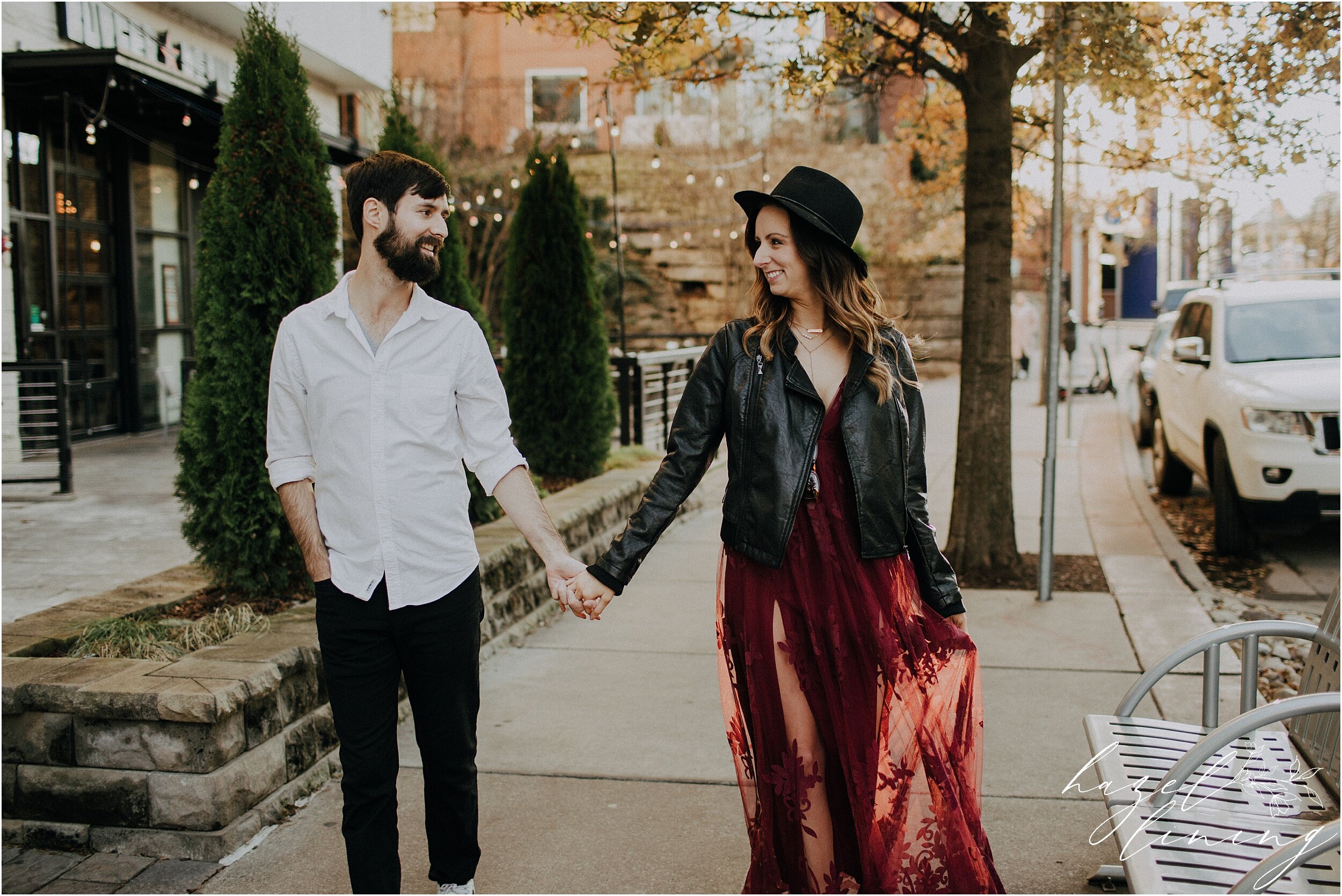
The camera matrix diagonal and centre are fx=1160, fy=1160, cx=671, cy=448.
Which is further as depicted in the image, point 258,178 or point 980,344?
point 980,344

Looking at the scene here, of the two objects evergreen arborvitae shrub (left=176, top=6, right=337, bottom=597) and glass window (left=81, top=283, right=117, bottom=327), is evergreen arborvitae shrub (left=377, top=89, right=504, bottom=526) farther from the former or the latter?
glass window (left=81, top=283, right=117, bottom=327)

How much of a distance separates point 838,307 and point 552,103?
25335mm

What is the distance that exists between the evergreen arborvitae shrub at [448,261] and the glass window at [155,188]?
7.47m

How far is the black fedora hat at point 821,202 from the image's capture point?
9.76 ft

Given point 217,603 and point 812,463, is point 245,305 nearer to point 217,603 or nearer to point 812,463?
point 217,603

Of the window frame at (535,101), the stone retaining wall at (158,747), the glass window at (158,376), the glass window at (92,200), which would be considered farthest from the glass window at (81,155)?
the window frame at (535,101)

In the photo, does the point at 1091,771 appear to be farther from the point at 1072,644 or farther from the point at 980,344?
the point at 980,344

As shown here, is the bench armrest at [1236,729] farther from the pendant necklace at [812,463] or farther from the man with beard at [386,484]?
the man with beard at [386,484]

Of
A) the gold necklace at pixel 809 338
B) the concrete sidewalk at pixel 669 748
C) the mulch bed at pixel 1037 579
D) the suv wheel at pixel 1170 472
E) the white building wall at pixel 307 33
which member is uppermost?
the white building wall at pixel 307 33

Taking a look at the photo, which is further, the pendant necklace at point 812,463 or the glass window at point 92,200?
the glass window at point 92,200

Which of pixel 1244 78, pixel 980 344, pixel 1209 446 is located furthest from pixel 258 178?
pixel 1209 446

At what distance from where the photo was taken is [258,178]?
189 inches

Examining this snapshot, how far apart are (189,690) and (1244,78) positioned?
6.13 meters

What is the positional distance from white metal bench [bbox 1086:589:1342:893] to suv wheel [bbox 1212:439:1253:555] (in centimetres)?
520
